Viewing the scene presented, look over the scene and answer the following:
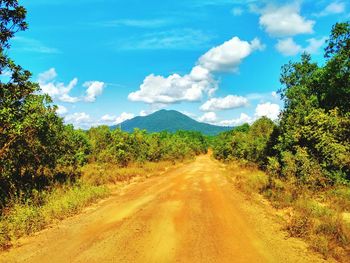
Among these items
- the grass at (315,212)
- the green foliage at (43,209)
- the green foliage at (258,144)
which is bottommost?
the grass at (315,212)

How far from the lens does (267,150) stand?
117 ft

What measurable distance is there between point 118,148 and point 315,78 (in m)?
20.9

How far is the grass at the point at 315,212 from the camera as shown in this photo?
31.8ft

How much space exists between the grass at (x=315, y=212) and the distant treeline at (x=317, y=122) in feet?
3.92

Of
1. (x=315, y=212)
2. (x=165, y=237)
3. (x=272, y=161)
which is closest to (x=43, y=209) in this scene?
(x=165, y=237)

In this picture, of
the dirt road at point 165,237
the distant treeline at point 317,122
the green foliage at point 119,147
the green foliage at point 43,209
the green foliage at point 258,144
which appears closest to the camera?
the dirt road at point 165,237

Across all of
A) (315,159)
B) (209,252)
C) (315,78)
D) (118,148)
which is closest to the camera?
(209,252)

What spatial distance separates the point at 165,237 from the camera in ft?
34.2

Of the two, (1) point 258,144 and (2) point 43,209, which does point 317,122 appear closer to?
(2) point 43,209

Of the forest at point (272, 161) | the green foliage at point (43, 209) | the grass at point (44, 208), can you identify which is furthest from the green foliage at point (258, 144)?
the green foliage at point (43, 209)

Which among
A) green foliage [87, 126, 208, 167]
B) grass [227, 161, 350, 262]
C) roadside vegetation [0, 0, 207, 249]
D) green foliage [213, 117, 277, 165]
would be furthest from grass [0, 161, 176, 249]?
green foliage [213, 117, 277, 165]

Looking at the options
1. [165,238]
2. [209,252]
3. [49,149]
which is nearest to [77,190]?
[49,149]

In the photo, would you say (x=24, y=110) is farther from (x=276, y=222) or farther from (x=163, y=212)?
(x=276, y=222)

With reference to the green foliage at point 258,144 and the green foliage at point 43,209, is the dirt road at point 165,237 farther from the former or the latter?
the green foliage at point 258,144
